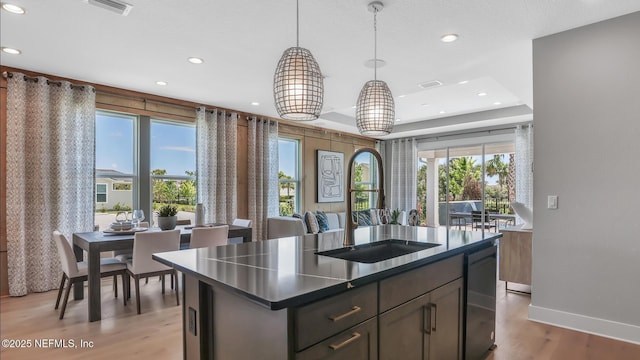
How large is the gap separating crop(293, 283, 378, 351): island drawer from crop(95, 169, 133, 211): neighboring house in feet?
14.7

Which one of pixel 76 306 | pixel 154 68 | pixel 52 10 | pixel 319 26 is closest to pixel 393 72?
pixel 319 26

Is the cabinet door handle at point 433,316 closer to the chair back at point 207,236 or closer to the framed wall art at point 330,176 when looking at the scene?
the chair back at point 207,236

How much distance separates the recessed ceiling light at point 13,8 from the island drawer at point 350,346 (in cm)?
319

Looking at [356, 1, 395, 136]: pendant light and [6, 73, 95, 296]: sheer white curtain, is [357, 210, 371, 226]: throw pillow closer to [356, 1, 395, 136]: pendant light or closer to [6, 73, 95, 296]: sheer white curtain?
[6, 73, 95, 296]: sheer white curtain

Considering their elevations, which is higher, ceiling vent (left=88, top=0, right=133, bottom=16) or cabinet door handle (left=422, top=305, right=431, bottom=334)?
ceiling vent (left=88, top=0, right=133, bottom=16)

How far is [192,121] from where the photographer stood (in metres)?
5.47

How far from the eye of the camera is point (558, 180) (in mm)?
3023

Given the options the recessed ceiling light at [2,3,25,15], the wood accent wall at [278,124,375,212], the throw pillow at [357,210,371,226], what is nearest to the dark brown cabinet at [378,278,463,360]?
the recessed ceiling light at [2,3,25,15]

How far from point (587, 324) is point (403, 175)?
5975 millimetres

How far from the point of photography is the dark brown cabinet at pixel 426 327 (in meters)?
1.57

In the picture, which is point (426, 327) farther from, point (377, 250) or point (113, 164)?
point (113, 164)

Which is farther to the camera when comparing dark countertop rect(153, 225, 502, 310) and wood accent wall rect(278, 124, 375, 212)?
wood accent wall rect(278, 124, 375, 212)

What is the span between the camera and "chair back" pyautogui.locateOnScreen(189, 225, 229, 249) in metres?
3.79

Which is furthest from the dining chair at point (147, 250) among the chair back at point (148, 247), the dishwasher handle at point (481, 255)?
the dishwasher handle at point (481, 255)
